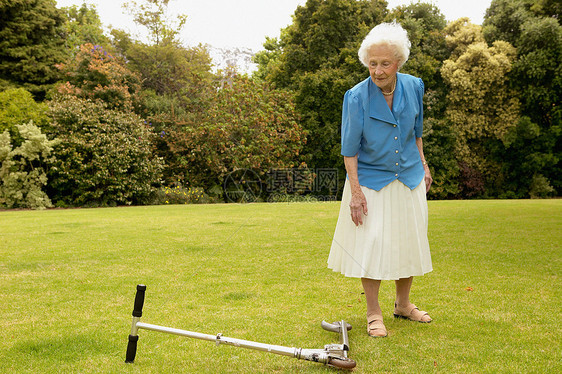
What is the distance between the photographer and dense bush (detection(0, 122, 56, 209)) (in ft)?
43.0

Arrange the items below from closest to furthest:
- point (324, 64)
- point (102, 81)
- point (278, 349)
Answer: point (278, 349)
point (102, 81)
point (324, 64)

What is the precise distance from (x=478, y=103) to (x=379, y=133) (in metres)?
19.5

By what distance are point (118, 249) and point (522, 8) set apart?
21.2 m

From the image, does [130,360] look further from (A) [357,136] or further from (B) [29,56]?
(B) [29,56]

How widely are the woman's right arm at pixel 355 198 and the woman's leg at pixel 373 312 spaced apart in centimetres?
43

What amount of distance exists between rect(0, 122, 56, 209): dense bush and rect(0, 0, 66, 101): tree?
25.2ft

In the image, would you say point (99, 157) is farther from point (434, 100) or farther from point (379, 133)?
point (434, 100)

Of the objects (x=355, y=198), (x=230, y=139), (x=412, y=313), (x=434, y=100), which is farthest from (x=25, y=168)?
(x=434, y=100)

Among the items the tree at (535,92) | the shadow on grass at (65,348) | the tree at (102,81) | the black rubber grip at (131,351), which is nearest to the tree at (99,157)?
the tree at (102,81)

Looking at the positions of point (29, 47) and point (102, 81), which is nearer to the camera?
point (102, 81)

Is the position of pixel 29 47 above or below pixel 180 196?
above

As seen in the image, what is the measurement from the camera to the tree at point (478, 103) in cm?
2000

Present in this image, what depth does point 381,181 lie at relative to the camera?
10.1ft

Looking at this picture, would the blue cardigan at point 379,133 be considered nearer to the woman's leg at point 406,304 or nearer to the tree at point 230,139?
the woman's leg at point 406,304
